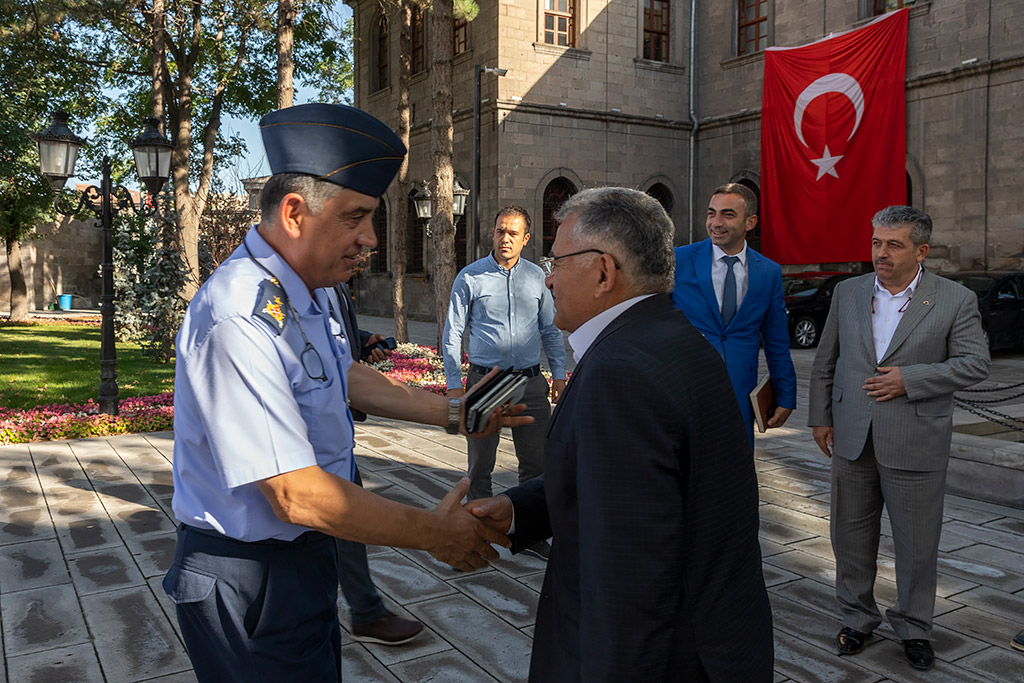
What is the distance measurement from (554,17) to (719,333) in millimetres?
23127

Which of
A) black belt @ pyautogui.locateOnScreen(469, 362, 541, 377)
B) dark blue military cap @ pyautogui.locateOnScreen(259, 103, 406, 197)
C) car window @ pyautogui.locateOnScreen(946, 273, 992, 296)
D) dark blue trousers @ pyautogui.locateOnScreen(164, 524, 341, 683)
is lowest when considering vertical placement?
dark blue trousers @ pyautogui.locateOnScreen(164, 524, 341, 683)

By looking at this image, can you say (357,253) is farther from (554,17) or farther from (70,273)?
(70,273)

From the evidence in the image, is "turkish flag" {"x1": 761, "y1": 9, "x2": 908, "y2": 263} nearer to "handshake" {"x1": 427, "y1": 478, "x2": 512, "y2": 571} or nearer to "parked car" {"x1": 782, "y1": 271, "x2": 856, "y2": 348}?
"parked car" {"x1": 782, "y1": 271, "x2": 856, "y2": 348}

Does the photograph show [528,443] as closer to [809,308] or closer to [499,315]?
[499,315]

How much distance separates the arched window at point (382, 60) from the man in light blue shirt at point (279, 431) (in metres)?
31.4

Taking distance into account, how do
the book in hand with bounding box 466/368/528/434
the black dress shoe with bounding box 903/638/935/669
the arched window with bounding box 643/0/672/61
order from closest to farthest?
the book in hand with bounding box 466/368/528/434 < the black dress shoe with bounding box 903/638/935/669 < the arched window with bounding box 643/0/672/61

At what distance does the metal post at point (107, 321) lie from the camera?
32.6 feet

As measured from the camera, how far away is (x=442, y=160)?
14.4m

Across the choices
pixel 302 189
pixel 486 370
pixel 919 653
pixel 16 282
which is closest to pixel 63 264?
pixel 16 282

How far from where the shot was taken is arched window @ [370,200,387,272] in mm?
32156

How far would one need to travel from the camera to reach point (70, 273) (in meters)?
43.2

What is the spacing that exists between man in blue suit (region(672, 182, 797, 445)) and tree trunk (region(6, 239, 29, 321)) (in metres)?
26.7

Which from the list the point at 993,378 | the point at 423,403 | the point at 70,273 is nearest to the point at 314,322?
the point at 423,403

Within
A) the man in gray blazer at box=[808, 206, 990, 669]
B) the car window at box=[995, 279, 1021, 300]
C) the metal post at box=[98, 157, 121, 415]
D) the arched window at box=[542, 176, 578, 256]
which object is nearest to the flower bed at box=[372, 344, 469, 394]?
the metal post at box=[98, 157, 121, 415]
